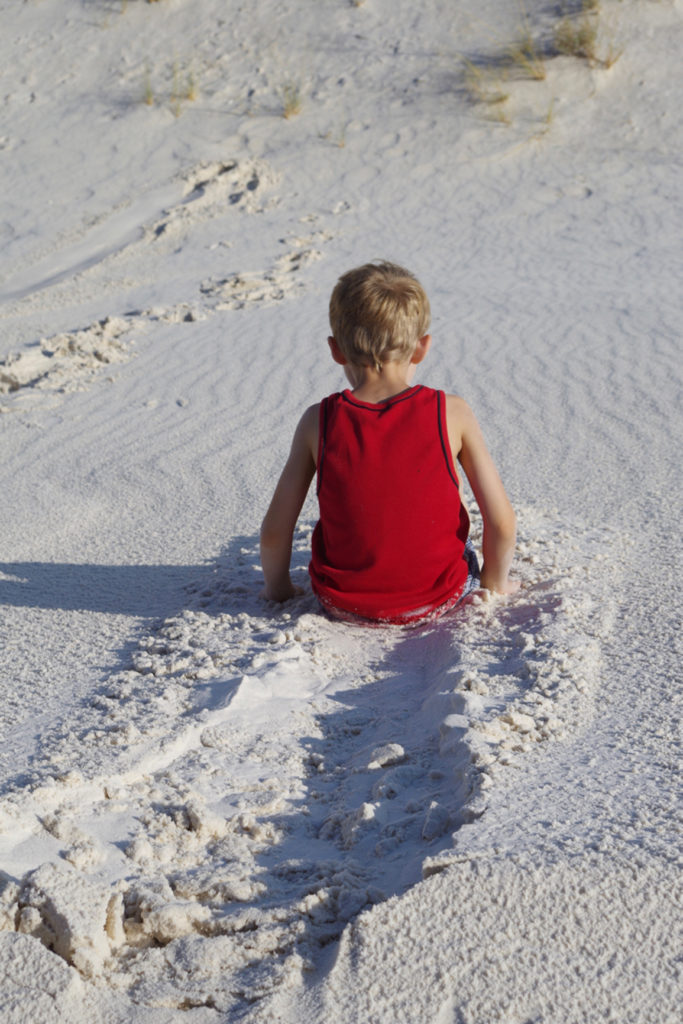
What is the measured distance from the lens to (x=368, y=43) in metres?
12.2

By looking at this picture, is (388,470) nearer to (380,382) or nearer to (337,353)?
(380,382)

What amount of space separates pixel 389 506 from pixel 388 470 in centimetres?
11

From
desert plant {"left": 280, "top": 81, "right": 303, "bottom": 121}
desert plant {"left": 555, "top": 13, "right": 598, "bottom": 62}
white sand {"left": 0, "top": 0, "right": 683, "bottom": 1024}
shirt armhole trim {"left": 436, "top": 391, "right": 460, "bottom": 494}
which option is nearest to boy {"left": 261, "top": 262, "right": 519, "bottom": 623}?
shirt armhole trim {"left": 436, "top": 391, "right": 460, "bottom": 494}

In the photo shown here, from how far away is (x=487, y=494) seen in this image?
3.02m

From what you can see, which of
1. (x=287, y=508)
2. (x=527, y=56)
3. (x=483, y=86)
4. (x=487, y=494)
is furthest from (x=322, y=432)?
(x=527, y=56)

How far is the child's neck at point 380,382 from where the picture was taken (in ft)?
9.36

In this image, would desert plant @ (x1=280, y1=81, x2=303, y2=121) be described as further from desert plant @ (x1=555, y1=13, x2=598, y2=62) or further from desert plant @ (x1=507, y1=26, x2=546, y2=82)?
desert plant @ (x1=555, y1=13, x2=598, y2=62)

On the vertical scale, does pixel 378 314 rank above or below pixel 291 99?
below

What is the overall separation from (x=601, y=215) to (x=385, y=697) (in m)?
7.35

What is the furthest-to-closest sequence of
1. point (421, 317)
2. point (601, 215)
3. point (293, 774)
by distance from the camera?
point (601, 215) < point (421, 317) < point (293, 774)

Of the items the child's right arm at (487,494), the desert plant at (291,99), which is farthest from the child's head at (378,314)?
the desert plant at (291,99)

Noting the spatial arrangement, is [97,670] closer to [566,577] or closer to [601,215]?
[566,577]

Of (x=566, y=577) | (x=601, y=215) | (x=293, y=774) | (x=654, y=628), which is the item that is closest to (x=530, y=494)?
(x=566, y=577)

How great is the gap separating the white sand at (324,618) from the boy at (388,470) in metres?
0.15
